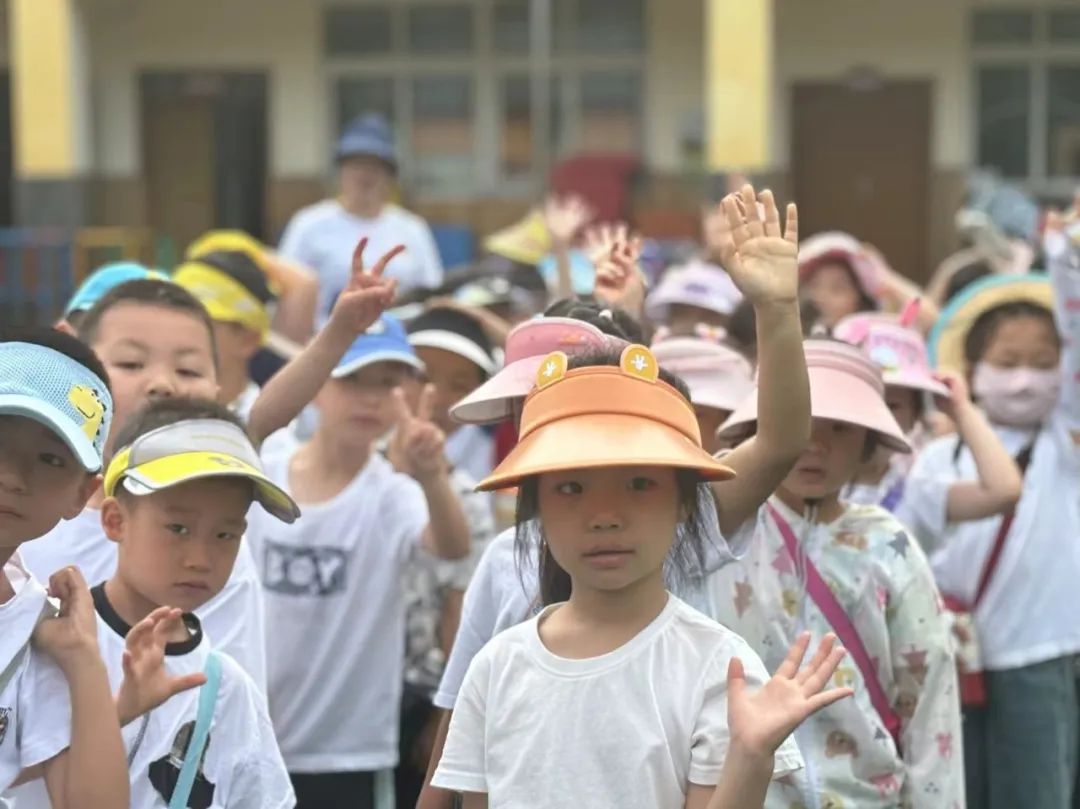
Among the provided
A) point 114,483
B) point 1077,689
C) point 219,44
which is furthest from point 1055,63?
point 114,483

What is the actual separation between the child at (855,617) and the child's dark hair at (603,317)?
0.89 feet

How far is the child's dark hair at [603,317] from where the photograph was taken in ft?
10.9

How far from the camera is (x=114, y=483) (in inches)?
121

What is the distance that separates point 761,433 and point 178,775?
110 centimetres

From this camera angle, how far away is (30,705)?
8.42ft

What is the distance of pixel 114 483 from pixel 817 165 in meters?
14.1

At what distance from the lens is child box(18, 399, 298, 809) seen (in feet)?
9.27

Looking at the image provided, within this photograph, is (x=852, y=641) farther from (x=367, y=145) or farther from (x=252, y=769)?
(x=367, y=145)

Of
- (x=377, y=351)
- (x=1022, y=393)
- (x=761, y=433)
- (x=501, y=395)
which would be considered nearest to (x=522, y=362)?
(x=501, y=395)

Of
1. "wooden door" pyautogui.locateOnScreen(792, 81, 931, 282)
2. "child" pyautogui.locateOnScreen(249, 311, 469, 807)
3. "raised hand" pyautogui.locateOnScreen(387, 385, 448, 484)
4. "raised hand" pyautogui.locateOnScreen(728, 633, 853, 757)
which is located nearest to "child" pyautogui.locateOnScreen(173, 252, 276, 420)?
"child" pyautogui.locateOnScreen(249, 311, 469, 807)

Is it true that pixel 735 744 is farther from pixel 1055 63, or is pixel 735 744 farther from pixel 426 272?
pixel 1055 63

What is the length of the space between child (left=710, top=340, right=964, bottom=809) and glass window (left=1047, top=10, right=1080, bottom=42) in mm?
13757

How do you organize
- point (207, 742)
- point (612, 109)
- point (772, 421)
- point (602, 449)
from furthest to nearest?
point (612, 109)
point (207, 742)
point (772, 421)
point (602, 449)

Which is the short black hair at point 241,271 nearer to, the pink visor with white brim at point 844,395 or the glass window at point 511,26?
the pink visor with white brim at point 844,395
